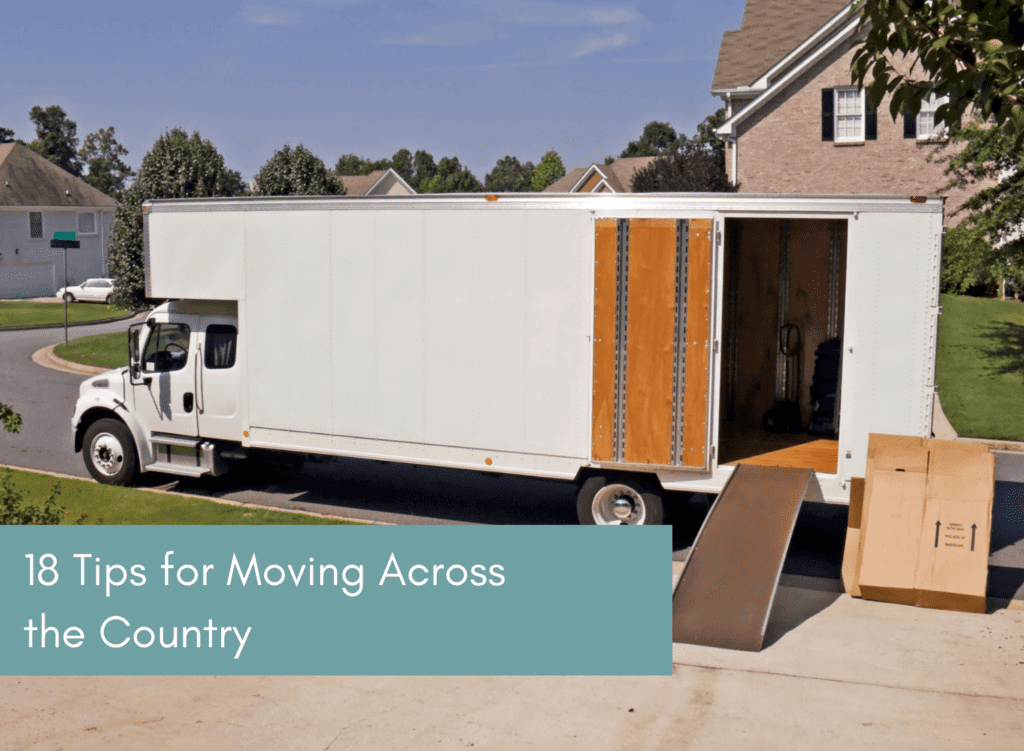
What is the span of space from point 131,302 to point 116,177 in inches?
3893

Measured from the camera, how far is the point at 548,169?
405 feet

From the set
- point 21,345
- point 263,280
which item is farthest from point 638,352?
point 21,345

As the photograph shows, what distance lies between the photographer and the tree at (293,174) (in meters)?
36.0

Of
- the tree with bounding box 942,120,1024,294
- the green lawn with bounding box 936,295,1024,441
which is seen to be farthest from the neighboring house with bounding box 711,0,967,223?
the tree with bounding box 942,120,1024,294

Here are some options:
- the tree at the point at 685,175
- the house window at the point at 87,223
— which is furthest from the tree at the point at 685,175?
the house window at the point at 87,223

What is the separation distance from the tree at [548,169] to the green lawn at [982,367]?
94.7 meters

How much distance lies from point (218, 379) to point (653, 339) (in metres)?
5.87

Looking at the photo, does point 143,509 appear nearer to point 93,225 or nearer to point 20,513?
point 20,513

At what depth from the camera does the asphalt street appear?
12320 millimetres

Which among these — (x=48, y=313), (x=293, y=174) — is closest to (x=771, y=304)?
(x=293, y=174)

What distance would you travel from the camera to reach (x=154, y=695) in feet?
25.8

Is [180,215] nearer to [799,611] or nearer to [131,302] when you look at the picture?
[799,611]

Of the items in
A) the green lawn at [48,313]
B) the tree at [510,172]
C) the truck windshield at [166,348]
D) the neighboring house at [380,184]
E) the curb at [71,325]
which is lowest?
the curb at [71,325]

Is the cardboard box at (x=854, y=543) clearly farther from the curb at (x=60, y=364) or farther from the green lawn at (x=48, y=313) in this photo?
the green lawn at (x=48, y=313)
